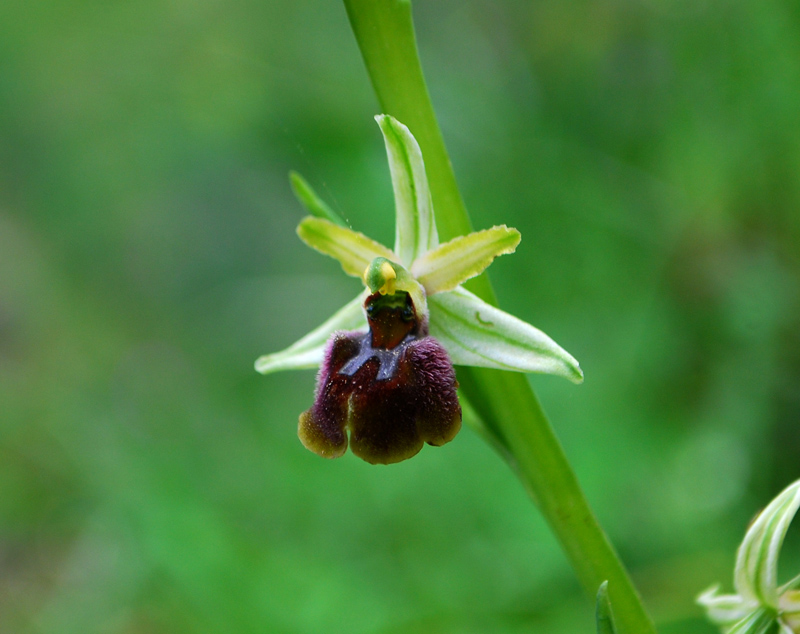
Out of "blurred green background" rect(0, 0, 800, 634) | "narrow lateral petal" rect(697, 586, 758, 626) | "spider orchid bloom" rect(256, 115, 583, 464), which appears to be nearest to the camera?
"spider orchid bloom" rect(256, 115, 583, 464)

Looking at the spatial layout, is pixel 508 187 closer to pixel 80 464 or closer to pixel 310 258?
pixel 310 258

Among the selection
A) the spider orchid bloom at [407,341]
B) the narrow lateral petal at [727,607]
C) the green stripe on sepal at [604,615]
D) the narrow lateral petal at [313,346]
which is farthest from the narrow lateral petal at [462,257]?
the narrow lateral petal at [727,607]

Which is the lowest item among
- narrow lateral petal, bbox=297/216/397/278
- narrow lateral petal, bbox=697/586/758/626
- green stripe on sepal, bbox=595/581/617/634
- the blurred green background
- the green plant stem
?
green stripe on sepal, bbox=595/581/617/634

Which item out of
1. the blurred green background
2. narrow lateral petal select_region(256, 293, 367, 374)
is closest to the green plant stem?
narrow lateral petal select_region(256, 293, 367, 374)

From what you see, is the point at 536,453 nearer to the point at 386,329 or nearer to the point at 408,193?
the point at 386,329

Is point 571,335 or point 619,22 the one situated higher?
point 619,22

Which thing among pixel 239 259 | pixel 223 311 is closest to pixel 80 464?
pixel 223 311

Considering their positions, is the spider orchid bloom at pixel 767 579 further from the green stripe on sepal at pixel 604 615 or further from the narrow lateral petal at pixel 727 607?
the green stripe on sepal at pixel 604 615

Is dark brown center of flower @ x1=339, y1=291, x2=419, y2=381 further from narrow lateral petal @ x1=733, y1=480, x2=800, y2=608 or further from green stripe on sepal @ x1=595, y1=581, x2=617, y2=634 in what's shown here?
narrow lateral petal @ x1=733, y1=480, x2=800, y2=608

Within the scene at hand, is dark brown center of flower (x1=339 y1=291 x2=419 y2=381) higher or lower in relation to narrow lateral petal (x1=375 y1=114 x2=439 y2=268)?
lower
